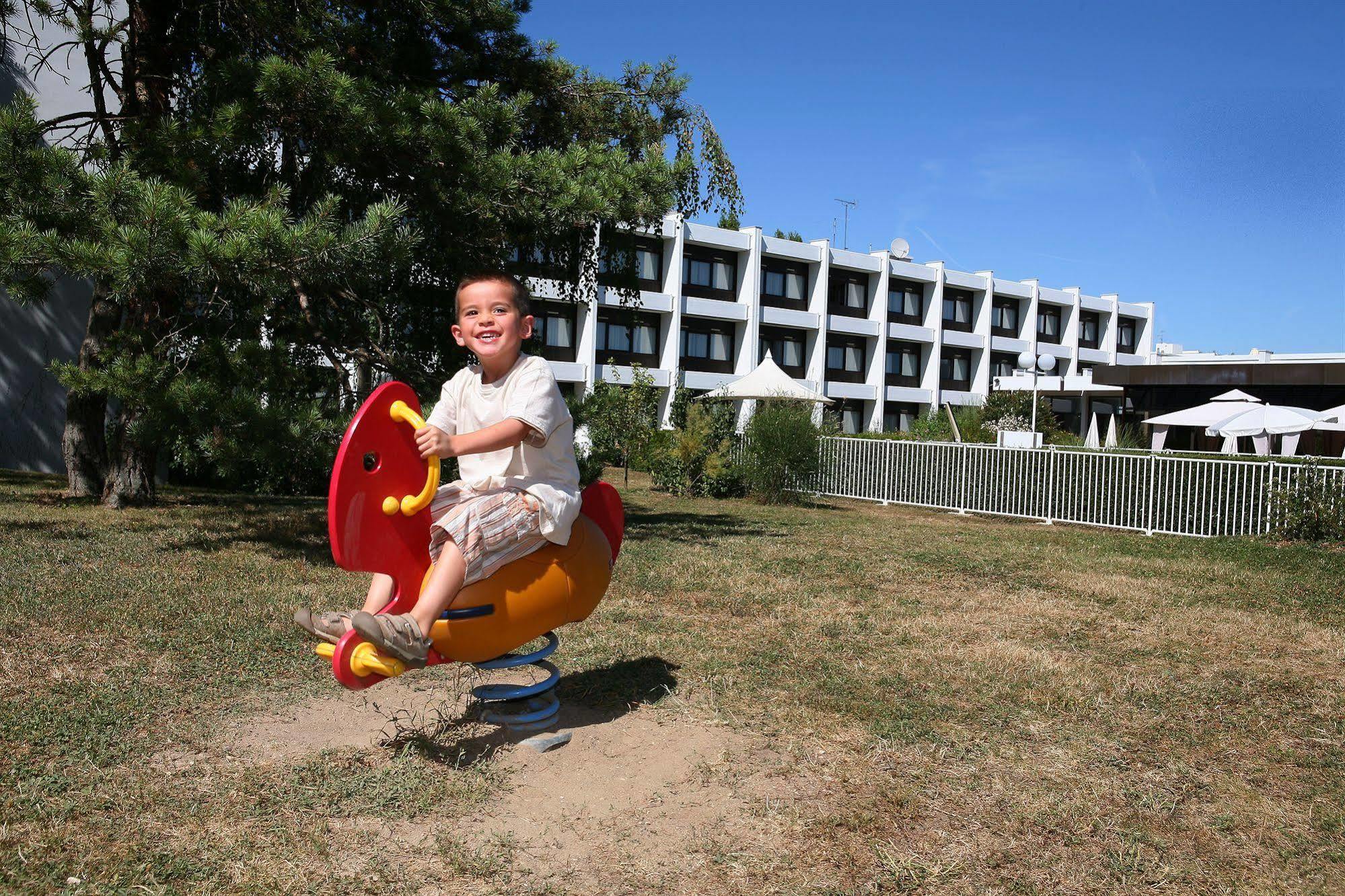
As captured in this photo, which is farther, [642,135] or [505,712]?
[642,135]

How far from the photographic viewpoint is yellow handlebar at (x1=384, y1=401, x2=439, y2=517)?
3.67m

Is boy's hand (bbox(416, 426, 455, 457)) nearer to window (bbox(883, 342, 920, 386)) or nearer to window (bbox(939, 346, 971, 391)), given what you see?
window (bbox(883, 342, 920, 386))

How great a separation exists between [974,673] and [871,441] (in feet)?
45.3

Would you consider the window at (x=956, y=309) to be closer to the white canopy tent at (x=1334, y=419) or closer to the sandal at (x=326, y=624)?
the white canopy tent at (x=1334, y=419)

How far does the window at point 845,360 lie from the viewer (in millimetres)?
51438

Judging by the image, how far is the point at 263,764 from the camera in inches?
152

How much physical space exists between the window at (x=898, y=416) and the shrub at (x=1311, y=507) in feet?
132

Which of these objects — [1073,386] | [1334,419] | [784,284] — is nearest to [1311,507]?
[1334,419]

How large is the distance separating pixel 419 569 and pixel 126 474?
937cm

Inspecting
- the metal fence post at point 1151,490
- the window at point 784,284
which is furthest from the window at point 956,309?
the metal fence post at point 1151,490

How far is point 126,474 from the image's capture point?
11586 mm

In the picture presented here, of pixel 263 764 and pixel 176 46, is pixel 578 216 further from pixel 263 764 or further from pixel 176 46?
pixel 263 764

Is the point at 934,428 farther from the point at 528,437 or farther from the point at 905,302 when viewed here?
the point at 528,437

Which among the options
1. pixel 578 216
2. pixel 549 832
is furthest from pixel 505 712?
pixel 578 216
